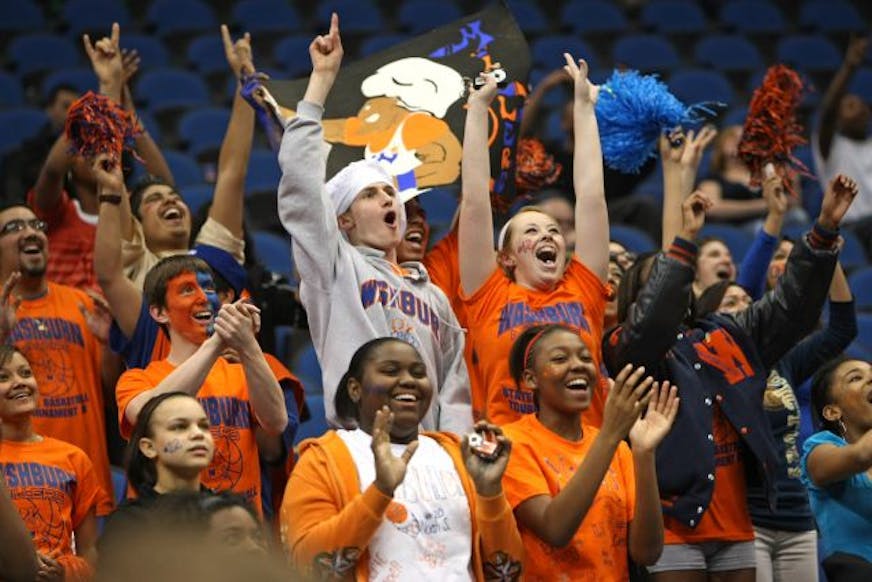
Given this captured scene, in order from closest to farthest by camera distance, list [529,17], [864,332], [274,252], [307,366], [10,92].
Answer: [307,366]
[864,332]
[274,252]
[10,92]
[529,17]

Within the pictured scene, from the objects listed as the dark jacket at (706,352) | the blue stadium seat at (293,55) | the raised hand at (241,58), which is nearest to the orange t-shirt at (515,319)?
the dark jacket at (706,352)

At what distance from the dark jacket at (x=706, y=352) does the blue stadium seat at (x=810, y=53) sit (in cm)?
605

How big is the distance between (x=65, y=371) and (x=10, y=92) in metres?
4.38

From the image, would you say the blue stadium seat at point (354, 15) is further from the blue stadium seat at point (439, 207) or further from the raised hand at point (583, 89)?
the raised hand at point (583, 89)

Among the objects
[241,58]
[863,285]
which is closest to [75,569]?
[241,58]

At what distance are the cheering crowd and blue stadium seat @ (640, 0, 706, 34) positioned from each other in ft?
18.3

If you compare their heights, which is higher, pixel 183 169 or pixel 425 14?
pixel 425 14

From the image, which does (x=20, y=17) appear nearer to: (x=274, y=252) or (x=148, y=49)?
(x=148, y=49)

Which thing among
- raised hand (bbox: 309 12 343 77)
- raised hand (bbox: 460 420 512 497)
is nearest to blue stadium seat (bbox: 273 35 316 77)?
raised hand (bbox: 309 12 343 77)

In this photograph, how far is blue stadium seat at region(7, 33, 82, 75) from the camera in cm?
961

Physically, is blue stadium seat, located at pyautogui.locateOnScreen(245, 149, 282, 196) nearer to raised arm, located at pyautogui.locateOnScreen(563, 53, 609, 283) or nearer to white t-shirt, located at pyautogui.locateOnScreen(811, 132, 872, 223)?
white t-shirt, located at pyautogui.locateOnScreen(811, 132, 872, 223)

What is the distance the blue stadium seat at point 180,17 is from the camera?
10.3m

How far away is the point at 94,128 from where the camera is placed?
5258 millimetres

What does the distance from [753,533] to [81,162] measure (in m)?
3.04
